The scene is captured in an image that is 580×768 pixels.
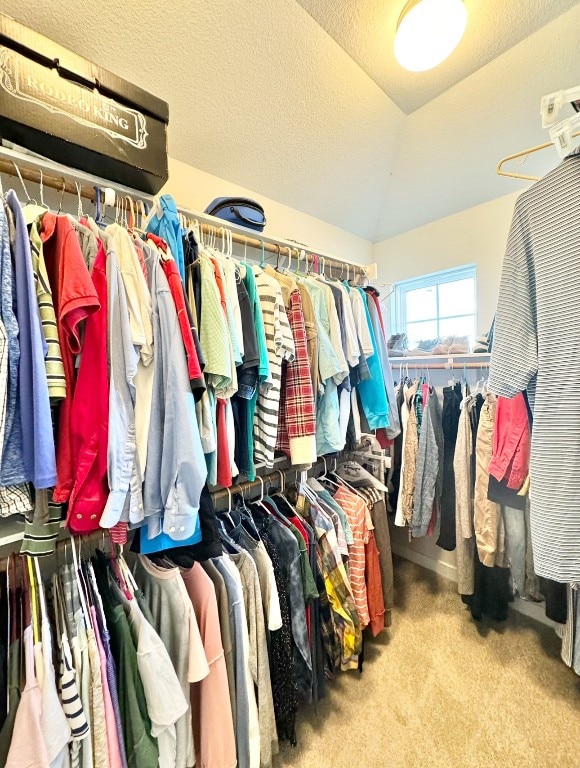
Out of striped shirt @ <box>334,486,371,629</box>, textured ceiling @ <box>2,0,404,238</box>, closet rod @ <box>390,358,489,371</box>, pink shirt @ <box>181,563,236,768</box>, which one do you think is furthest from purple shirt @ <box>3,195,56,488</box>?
closet rod @ <box>390,358,489,371</box>

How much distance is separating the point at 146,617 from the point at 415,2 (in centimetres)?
214

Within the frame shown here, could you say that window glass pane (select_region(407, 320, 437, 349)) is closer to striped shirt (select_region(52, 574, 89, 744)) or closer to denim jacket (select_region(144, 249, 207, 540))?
denim jacket (select_region(144, 249, 207, 540))

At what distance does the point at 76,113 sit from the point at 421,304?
2.25 metres

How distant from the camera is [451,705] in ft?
4.46

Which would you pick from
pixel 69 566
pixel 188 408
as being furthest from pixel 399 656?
pixel 188 408

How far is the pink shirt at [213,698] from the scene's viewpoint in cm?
96

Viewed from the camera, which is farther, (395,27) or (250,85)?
(250,85)

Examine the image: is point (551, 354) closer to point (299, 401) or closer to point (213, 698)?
point (299, 401)

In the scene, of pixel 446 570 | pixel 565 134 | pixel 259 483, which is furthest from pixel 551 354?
pixel 446 570

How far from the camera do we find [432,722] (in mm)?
1299

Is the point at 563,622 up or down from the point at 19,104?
down

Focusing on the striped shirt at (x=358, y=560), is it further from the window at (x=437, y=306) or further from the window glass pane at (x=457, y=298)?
the window glass pane at (x=457, y=298)

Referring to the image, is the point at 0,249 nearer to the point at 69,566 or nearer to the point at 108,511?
the point at 108,511

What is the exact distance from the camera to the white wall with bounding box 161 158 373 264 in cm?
155
